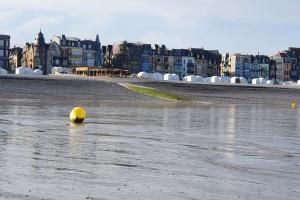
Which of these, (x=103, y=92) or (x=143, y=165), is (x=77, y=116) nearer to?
(x=143, y=165)

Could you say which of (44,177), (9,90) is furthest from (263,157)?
(9,90)

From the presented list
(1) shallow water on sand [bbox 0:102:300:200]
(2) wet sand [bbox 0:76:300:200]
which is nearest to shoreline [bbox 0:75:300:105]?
(2) wet sand [bbox 0:76:300:200]

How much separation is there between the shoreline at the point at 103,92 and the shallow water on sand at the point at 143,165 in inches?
1498

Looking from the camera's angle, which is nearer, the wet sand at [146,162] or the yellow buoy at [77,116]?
the wet sand at [146,162]

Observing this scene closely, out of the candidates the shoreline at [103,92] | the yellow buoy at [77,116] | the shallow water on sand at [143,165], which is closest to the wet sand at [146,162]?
the shallow water on sand at [143,165]

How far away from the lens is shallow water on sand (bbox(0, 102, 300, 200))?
44.8 feet

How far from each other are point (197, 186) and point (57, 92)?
66.2m

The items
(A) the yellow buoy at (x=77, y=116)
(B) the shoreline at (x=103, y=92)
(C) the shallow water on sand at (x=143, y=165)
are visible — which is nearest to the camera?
(C) the shallow water on sand at (x=143, y=165)

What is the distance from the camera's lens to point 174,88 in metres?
103

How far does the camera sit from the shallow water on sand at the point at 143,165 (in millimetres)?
13656

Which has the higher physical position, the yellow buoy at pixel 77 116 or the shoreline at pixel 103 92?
the yellow buoy at pixel 77 116

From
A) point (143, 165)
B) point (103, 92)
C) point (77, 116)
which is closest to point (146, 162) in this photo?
point (143, 165)

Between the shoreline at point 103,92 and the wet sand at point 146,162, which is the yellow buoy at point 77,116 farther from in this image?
the shoreline at point 103,92

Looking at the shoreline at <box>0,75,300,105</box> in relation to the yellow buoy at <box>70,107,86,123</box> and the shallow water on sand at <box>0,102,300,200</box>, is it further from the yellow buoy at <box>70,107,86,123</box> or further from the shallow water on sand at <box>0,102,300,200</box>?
the shallow water on sand at <box>0,102,300,200</box>
